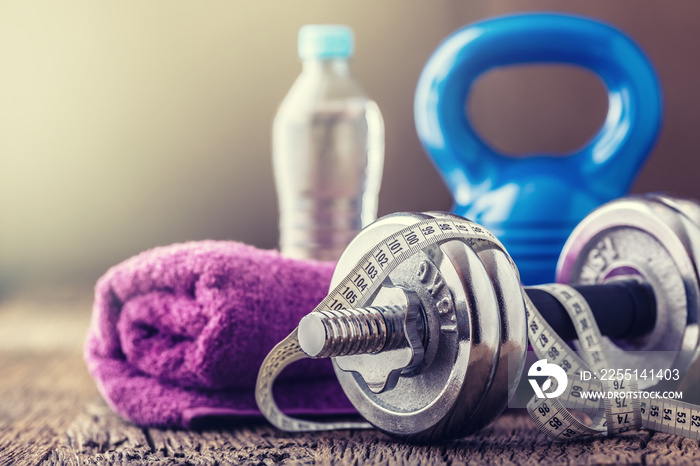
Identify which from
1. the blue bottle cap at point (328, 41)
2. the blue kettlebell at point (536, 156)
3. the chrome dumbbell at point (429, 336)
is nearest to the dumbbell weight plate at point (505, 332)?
the chrome dumbbell at point (429, 336)

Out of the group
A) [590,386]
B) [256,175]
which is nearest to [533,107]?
[256,175]

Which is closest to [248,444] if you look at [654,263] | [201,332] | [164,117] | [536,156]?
[201,332]

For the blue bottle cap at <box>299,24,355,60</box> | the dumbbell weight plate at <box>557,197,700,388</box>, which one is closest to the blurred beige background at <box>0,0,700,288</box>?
the blue bottle cap at <box>299,24,355,60</box>

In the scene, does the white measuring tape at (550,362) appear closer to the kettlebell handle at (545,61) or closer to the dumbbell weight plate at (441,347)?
the dumbbell weight plate at (441,347)

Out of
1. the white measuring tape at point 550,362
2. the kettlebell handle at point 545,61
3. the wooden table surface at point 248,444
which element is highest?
the kettlebell handle at point 545,61

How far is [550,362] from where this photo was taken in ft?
1.81

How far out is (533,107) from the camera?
1.52 metres

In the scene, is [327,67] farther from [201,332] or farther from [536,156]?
[201,332]

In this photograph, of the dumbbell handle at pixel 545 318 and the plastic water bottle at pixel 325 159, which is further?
the plastic water bottle at pixel 325 159

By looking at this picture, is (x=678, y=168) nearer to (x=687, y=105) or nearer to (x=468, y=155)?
(x=687, y=105)

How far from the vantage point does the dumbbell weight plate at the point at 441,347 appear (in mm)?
455

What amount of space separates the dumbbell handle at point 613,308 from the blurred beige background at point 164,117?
93cm

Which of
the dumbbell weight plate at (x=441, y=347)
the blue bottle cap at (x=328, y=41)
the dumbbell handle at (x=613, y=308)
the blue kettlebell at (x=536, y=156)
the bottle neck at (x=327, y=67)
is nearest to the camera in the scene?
the dumbbell weight plate at (x=441, y=347)

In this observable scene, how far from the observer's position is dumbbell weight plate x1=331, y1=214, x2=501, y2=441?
0.45 meters
